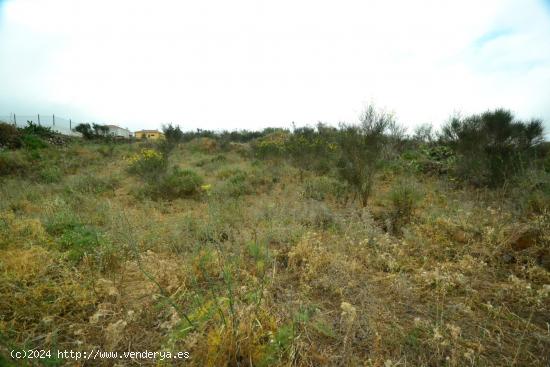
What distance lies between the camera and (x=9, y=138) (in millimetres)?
13656

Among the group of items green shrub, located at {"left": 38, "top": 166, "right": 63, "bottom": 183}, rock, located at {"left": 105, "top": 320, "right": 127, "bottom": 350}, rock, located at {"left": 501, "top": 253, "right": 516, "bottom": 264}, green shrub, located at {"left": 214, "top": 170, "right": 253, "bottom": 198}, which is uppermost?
green shrub, located at {"left": 38, "top": 166, "right": 63, "bottom": 183}

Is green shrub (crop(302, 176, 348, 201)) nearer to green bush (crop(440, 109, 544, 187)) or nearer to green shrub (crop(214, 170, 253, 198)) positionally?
green shrub (crop(214, 170, 253, 198))

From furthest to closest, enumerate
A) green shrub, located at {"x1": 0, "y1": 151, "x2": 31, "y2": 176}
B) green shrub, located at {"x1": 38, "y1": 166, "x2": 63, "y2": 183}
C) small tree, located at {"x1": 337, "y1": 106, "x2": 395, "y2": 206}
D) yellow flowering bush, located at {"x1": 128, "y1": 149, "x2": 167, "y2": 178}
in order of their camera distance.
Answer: green shrub, located at {"x1": 0, "y1": 151, "x2": 31, "y2": 176} < green shrub, located at {"x1": 38, "y1": 166, "x2": 63, "y2": 183} < yellow flowering bush, located at {"x1": 128, "y1": 149, "x2": 167, "y2": 178} < small tree, located at {"x1": 337, "y1": 106, "x2": 395, "y2": 206}

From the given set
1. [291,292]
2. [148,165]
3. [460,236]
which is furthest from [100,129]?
[460,236]

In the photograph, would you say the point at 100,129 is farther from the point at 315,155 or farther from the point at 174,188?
the point at 315,155

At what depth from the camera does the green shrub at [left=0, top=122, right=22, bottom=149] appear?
13.3 metres

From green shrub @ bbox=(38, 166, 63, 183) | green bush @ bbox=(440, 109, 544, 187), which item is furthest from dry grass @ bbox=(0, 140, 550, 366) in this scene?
green shrub @ bbox=(38, 166, 63, 183)

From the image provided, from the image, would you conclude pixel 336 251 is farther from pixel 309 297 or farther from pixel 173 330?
pixel 173 330

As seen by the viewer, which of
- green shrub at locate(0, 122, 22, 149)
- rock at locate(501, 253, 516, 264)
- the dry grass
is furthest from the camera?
green shrub at locate(0, 122, 22, 149)

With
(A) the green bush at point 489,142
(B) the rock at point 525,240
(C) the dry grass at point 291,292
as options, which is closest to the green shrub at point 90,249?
(C) the dry grass at point 291,292

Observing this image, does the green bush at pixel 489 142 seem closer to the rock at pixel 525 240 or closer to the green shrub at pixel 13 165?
the rock at pixel 525 240

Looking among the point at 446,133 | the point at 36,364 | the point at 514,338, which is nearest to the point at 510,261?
the point at 514,338

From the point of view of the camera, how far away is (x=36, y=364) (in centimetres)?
148

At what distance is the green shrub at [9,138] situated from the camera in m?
13.3
